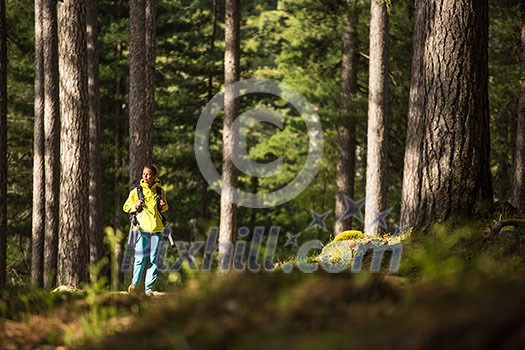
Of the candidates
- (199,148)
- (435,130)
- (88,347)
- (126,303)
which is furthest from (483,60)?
(199,148)

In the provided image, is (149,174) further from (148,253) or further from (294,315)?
(294,315)

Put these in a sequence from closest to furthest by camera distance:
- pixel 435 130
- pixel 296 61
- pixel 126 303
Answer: pixel 126 303 → pixel 435 130 → pixel 296 61

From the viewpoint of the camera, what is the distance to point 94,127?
74.8ft

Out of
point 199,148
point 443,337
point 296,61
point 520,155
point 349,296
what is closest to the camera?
point 443,337

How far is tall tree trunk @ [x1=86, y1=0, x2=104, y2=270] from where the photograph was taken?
72.7ft

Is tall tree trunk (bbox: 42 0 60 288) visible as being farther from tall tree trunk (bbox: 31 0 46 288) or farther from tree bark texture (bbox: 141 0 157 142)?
tree bark texture (bbox: 141 0 157 142)

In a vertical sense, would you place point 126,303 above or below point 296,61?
below

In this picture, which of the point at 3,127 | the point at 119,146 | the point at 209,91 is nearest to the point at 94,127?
the point at 119,146

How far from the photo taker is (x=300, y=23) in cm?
2870

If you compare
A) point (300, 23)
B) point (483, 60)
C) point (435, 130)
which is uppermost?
Answer: point (300, 23)

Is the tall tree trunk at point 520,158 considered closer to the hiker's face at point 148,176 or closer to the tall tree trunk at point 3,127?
the hiker's face at point 148,176

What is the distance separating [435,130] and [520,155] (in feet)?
41.6

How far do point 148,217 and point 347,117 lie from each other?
13823 mm

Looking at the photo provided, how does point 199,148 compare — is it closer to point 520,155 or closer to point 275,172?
point 275,172
